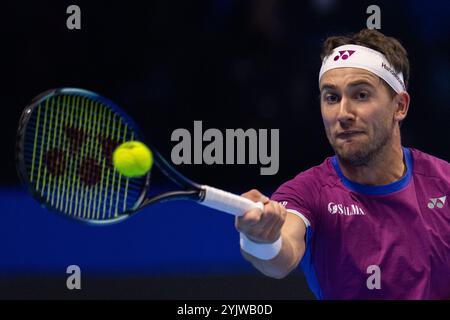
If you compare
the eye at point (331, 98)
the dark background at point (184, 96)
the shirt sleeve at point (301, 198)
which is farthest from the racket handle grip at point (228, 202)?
the dark background at point (184, 96)

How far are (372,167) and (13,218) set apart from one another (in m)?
2.54

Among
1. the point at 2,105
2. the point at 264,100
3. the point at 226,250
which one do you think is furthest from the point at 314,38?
the point at 2,105

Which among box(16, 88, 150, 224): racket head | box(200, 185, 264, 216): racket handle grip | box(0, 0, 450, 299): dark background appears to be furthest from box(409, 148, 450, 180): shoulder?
box(0, 0, 450, 299): dark background

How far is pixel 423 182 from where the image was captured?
4410mm

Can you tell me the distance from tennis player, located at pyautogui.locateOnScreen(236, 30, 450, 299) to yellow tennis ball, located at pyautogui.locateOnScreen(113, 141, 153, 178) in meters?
0.75

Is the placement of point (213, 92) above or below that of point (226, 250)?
above

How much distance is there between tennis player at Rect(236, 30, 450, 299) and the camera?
4.14m

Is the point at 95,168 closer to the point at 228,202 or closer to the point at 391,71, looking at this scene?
the point at 228,202

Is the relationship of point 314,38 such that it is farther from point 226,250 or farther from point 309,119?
point 226,250

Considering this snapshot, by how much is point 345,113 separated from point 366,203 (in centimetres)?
39

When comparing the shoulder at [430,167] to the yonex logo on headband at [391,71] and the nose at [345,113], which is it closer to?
the yonex logo on headband at [391,71]

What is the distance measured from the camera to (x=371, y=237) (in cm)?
420

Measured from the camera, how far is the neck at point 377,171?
4324 mm

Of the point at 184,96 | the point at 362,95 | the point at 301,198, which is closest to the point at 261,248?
the point at 301,198
